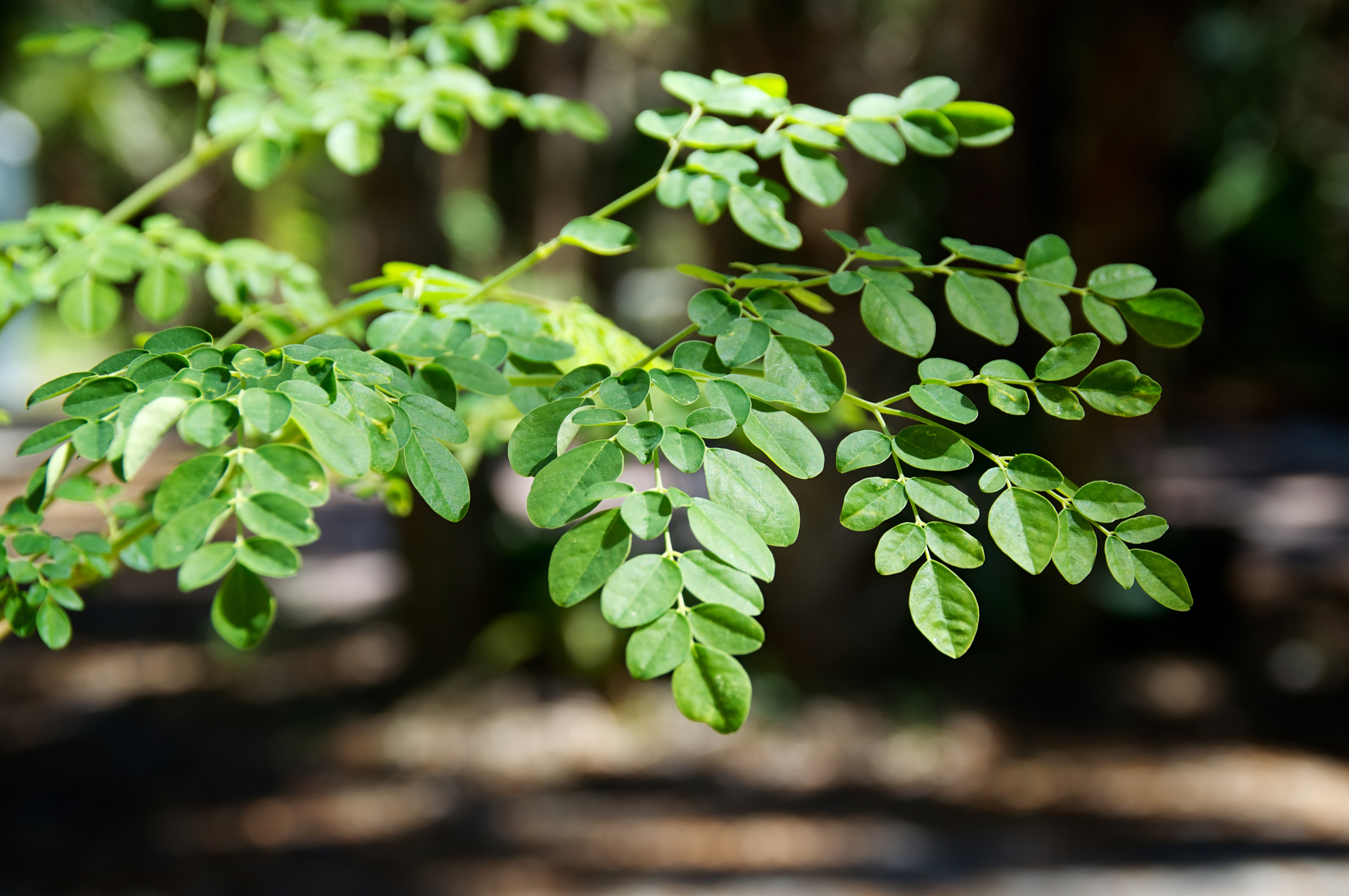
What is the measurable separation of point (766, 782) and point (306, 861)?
1.78 metres

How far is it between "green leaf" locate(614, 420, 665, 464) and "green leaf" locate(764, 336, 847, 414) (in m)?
0.11

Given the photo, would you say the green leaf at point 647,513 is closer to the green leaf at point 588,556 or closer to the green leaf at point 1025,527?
the green leaf at point 588,556

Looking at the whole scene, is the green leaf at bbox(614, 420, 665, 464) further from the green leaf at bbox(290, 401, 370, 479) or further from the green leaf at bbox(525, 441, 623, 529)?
the green leaf at bbox(290, 401, 370, 479)

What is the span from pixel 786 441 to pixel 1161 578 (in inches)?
11.1

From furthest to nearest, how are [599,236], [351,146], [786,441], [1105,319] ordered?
[351,146]
[599,236]
[1105,319]
[786,441]

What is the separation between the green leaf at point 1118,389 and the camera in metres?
0.73

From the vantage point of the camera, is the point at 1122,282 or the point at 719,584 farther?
the point at 1122,282

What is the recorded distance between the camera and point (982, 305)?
83cm

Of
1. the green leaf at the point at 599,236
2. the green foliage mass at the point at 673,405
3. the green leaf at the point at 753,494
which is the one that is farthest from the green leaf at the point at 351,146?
the green leaf at the point at 753,494

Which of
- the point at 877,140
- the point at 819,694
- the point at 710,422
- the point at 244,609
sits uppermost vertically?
the point at 877,140

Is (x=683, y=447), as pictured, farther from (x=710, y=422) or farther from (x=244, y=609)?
(x=244, y=609)

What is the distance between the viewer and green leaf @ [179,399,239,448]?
61 cm

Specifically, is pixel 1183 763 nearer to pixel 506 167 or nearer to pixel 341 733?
pixel 341 733

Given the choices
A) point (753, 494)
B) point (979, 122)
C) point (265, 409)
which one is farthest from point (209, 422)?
point (979, 122)
